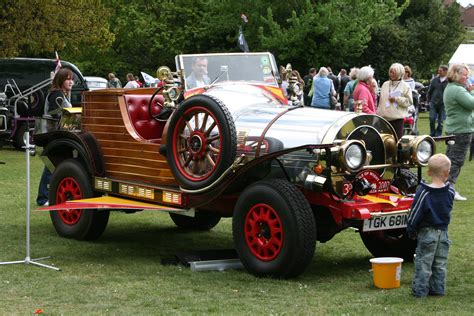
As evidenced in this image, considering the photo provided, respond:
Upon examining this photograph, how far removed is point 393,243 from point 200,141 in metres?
1.94

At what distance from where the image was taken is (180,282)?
23.3 feet

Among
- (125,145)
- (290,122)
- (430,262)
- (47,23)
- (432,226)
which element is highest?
(47,23)

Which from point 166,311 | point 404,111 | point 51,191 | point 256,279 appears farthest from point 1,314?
point 404,111

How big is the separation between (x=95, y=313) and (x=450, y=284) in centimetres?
281

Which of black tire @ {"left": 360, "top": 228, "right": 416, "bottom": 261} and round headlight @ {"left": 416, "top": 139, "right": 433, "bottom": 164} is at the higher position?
round headlight @ {"left": 416, "top": 139, "right": 433, "bottom": 164}

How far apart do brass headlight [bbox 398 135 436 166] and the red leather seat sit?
2.56 metres

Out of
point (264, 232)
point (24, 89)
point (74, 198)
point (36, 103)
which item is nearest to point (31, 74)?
point (24, 89)

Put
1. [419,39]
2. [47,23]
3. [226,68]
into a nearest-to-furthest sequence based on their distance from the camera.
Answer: [226,68] < [47,23] < [419,39]

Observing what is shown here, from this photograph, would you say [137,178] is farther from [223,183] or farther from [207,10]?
[207,10]

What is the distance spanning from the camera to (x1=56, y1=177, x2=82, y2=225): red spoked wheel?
9.09m

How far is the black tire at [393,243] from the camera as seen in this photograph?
26.1 feet

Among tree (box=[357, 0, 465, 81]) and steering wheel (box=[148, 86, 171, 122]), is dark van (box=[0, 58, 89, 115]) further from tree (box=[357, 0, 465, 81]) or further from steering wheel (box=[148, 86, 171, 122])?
tree (box=[357, 0, 465, 81])

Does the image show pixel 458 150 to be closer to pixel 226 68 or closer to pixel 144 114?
pixel 226 68

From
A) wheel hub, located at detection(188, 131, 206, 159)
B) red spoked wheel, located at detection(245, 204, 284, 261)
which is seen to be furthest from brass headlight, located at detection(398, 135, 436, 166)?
wheel hub, located at detection(188, 131, 206, 159)
